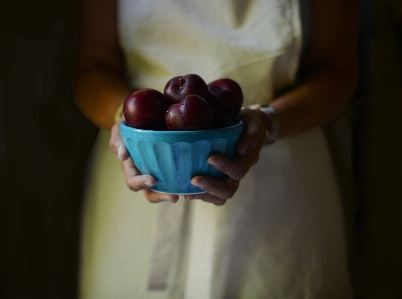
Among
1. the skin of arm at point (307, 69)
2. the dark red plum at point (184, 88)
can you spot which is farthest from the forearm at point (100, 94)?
the dark red plum at point (184, 88)

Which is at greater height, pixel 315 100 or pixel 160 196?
pixel 315 100

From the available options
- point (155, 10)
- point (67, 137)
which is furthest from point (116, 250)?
point (155, 10)

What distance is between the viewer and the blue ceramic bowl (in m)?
0.30

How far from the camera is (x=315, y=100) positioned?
44cm

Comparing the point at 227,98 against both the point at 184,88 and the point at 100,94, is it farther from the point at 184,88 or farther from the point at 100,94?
the point at 100,94

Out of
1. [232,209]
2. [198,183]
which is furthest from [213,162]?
[232,209]

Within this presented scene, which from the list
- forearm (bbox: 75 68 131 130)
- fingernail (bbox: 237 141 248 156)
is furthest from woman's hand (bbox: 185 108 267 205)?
forearm (bbox: 75 68 131 130)

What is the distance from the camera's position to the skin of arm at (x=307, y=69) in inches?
17.2

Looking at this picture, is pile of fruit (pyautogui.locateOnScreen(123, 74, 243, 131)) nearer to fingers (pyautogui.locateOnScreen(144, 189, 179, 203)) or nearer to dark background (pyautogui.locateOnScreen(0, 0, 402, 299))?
fingers (pyautogui.locateOnScreen(144, 189, 179, 203))

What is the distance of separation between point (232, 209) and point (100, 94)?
0.21m

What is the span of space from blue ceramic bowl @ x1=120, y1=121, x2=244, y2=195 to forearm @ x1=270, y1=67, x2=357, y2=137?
0.11m

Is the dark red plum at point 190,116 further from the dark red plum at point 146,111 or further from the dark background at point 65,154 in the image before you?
the dark background at point 65,154

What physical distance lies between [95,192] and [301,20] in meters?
0.33

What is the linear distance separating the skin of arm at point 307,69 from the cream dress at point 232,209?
0.9 inches
